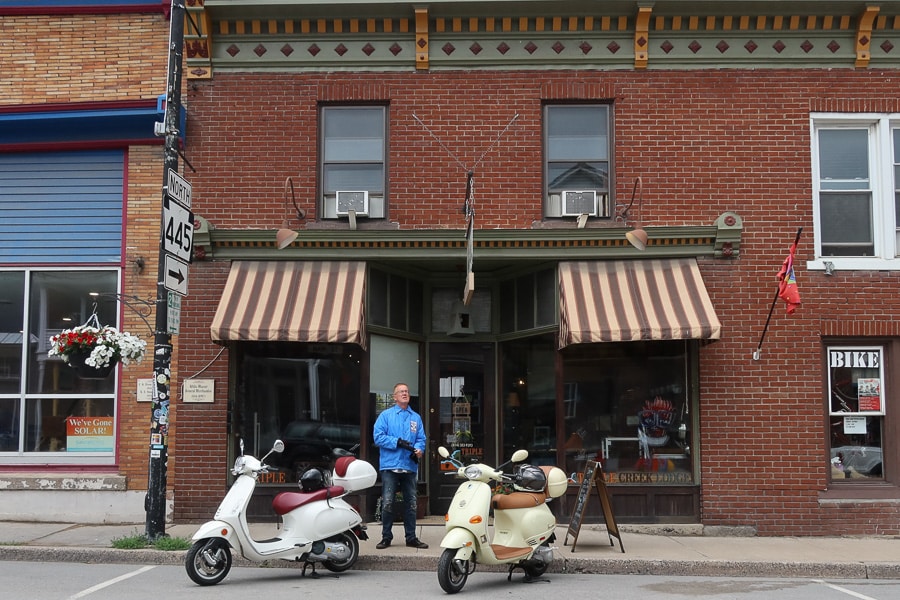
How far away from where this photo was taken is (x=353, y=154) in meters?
13.1

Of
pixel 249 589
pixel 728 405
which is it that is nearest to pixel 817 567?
pixel 728 405

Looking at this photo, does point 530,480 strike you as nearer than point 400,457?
Yes

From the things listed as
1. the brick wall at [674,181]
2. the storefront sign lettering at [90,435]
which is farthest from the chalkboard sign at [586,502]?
the storefront sign lettering at [90,435]

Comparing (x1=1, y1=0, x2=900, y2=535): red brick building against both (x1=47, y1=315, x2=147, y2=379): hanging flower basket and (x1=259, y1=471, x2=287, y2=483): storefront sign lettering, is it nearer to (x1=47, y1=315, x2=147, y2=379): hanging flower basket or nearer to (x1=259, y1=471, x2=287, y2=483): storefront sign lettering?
(x1=259, y1=471, x2=287, y2=483): storefront sign lettering

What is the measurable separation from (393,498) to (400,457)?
18.6 inches

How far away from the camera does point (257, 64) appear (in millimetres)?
13195

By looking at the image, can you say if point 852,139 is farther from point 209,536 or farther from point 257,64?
point 209,536

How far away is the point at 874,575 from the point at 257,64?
33.2 feet

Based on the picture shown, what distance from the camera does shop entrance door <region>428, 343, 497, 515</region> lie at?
43.6 feet

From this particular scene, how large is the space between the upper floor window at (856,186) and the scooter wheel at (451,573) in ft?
23.2

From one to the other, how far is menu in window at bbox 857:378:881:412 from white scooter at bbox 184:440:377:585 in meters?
6.92

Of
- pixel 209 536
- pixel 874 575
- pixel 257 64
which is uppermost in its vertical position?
pixel 257 64

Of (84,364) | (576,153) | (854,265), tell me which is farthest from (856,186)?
(84,364)

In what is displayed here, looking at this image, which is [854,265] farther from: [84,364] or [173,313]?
[84,364]
